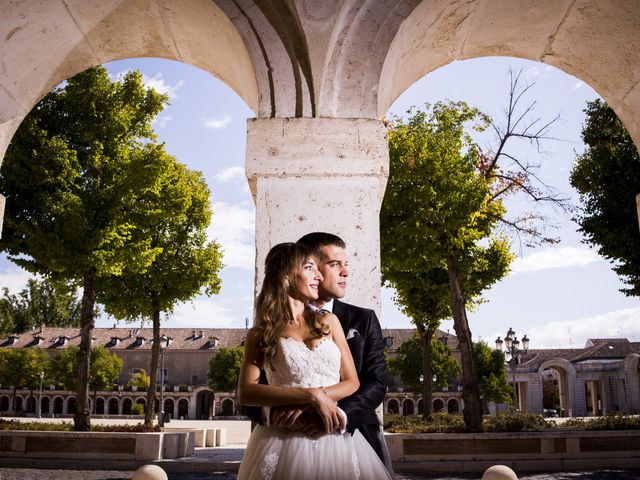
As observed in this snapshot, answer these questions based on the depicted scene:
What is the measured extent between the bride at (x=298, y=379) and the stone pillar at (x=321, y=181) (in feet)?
2.70

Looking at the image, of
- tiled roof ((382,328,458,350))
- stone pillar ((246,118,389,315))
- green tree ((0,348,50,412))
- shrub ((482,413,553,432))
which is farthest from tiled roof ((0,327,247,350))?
stone pillar ((246,118,389,315))

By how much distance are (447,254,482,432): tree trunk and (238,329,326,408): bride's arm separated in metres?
12.8

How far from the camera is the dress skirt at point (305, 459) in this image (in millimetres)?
2396

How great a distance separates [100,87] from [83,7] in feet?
44.3

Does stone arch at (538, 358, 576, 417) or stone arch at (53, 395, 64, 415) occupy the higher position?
stone arch at (538, 358, 576, 417)

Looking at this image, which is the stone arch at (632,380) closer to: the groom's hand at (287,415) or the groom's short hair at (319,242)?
the groom's short hair at (319,242)

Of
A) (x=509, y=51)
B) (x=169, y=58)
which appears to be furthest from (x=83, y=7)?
(x=509, y=51)

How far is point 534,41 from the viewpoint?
14.6 feet

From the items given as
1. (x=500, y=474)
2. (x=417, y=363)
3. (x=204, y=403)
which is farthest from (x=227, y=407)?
(x=500, y=474)

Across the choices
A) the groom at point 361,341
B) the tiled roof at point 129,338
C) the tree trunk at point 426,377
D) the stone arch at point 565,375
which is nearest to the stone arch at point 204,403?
the tiled roof at point 129,338

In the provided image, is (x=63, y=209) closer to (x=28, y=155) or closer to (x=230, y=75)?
(x=28, y=155)

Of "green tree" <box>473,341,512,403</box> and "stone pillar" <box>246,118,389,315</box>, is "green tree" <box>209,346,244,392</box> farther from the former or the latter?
"stone pillar" <box>246,118,389,315</box>

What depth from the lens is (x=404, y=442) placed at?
540 inches

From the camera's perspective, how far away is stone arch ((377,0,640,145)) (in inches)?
157
